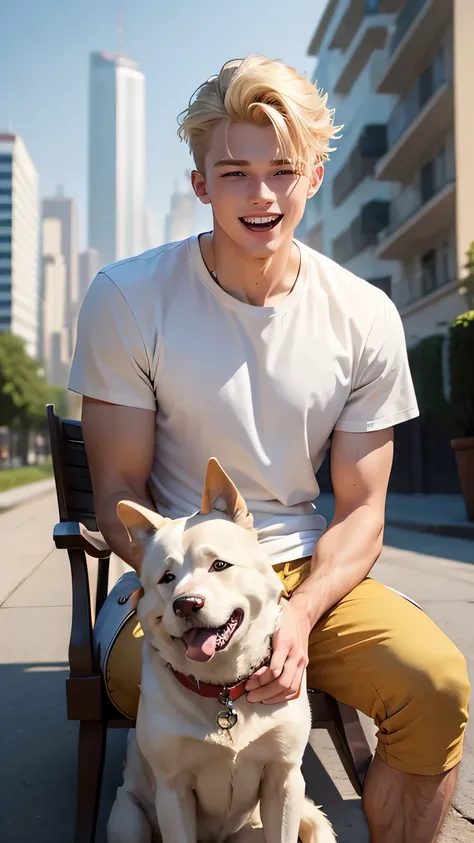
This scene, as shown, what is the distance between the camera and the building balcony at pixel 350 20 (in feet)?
126

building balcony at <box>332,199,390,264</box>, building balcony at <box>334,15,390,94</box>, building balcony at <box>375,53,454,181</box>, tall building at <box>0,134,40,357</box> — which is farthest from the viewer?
tall building at <box>0,134,40,357</box>

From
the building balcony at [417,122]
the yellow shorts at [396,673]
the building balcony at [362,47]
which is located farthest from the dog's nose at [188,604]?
the building balcony at [362,47]

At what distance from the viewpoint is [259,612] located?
202cm

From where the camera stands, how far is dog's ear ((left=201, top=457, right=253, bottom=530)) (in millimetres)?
2094

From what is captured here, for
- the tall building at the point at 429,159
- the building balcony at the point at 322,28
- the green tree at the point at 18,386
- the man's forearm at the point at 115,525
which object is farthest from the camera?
the green tree at the point at 18,386

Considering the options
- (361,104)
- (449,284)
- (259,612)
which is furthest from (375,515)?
(361,104)

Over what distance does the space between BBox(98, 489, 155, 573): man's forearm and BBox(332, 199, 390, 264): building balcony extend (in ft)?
119

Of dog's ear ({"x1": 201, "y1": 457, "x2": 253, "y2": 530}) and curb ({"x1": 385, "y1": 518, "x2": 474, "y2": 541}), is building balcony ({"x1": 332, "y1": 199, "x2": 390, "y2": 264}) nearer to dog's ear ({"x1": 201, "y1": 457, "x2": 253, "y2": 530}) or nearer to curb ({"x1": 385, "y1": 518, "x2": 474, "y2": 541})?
curb ({"x1": 385, "y1": 518, "x2": 474, "y2": 541})

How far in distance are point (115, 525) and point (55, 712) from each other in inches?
78.1

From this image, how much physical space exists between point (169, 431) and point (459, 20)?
2906 cm

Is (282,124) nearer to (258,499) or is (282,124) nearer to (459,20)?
(258,499)

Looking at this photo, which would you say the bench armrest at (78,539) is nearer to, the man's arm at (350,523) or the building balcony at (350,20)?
the man's arm at (350,523)

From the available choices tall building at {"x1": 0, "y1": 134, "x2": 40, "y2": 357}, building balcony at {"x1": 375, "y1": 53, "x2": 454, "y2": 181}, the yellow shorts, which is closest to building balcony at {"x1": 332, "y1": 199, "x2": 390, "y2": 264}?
building balcony at {"x1": 375, "y1": 53, "x2": 454, "y2": 181}

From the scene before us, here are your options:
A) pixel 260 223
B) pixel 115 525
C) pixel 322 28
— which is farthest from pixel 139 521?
pixel 322 28
